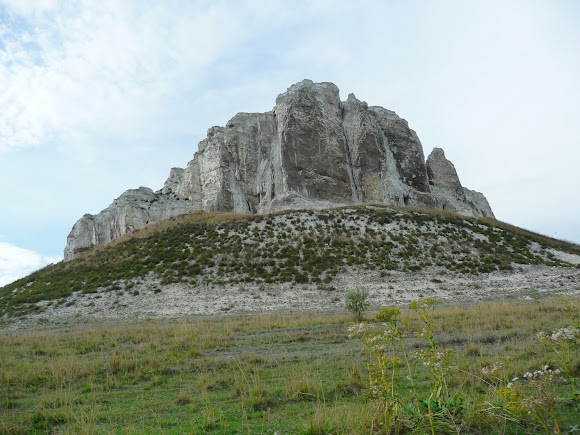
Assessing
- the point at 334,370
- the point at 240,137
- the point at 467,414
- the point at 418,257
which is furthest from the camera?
the point at 240,137

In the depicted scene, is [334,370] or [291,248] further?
[291,248]

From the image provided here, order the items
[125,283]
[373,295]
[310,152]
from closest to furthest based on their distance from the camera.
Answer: [373,295]
[125,283]
[310,152]

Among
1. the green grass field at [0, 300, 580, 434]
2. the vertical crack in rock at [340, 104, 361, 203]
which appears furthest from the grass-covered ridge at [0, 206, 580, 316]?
the green grass field at [0, 300, 580, 434]

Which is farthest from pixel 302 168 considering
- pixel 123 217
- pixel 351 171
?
pixel 123 217

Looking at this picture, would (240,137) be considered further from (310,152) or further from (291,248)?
(291,248)

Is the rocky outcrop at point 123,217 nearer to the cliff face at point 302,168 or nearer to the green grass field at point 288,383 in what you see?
the cliff face at point 302,168

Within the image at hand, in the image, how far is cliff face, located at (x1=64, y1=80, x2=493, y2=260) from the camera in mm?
45906

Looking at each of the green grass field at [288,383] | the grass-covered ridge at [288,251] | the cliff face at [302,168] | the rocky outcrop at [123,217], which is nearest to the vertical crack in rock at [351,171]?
the cliff face at [302,168]

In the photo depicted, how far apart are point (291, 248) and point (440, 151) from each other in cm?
3739

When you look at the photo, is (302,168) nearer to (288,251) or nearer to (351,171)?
(351,171)

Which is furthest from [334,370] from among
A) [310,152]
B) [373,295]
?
[310,152]

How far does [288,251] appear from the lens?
31891mm

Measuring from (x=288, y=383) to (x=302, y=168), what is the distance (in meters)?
39.6

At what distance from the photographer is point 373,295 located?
23906 millimetres
